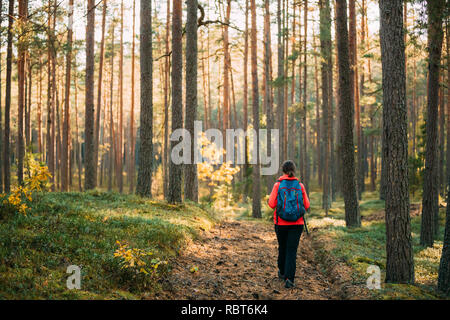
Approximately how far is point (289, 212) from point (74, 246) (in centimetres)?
374

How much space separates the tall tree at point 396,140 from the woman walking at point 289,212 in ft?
4.91

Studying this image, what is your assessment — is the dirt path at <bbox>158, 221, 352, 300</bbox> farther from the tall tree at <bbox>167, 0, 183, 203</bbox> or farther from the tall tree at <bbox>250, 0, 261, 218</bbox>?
the tall tree at <bbox>250, 0, 261, 218</bbox>

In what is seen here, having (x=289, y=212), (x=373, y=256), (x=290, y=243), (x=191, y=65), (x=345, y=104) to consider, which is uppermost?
(x=191, y=65)

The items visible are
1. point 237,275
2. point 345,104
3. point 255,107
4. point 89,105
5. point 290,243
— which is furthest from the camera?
point 255,107

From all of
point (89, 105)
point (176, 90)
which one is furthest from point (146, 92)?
point (89, 105)

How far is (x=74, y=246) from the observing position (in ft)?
19.0

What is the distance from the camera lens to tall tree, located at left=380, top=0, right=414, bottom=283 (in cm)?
573

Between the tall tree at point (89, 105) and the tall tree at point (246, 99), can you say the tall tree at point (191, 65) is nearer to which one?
the tall tree at point (89, 105)

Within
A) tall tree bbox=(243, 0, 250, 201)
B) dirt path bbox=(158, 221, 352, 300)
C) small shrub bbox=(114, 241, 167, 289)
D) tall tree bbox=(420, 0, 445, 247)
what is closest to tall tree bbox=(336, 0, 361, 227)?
tall tree bbox=(420, 0, 445, 247)

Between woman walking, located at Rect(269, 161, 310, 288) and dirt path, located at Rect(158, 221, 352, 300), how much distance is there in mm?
513

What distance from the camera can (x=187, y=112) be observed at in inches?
512

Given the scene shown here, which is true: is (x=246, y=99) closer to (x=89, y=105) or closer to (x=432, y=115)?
(x=89, y=105)
